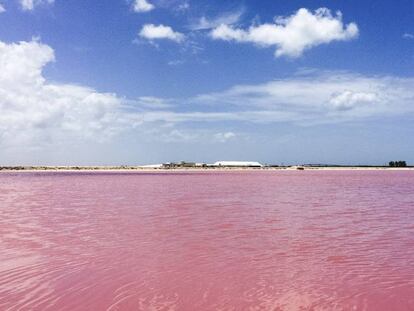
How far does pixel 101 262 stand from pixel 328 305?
5.74 m

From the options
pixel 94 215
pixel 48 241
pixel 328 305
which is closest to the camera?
pixel 328 305

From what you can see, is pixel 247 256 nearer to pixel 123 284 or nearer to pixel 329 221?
pixel 123 284

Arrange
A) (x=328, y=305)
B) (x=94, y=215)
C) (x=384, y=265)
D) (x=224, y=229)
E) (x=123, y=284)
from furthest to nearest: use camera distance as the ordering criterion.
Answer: (x=94, y=215)
(x=224, y=229)
(x=384, y=265)
(x=123, y=284)
(x=328, y=305)

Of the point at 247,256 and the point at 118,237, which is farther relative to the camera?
the point at 118,237

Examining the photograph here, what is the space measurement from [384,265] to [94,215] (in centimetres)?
1367

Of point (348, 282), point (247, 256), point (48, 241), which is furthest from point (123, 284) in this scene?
point (48, 241)

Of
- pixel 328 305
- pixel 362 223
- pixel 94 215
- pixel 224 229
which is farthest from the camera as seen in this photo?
pixel 94 215

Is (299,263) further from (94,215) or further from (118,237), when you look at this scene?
(94,215)

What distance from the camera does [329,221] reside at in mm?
17422

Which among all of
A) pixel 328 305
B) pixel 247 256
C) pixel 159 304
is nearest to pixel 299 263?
pixel 247 256

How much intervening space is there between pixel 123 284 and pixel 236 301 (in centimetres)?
248

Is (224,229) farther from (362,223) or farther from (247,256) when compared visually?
(362,223)

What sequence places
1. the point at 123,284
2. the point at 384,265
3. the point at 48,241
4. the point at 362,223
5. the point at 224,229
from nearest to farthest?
the point at 123,284 < the point at 384,265 < the point at 48,241 < the point at 224,229 < the point at 362,223

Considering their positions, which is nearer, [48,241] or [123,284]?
[123,284]
